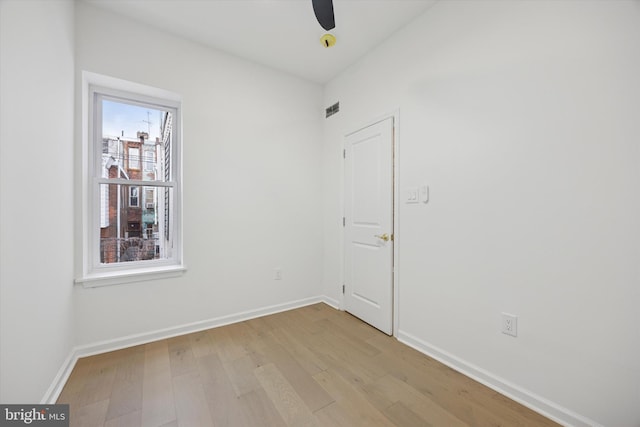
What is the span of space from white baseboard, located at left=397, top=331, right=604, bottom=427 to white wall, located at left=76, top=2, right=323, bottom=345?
1.59 meters

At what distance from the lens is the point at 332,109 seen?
322 cm

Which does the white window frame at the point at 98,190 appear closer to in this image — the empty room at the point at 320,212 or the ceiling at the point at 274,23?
the empty room at the point at 320,212

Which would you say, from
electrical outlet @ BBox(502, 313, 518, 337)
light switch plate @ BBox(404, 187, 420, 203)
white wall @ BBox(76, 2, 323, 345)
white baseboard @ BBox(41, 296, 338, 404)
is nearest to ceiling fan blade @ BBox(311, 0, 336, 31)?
light switch plate @ BBox(404, 187, 420, 203)

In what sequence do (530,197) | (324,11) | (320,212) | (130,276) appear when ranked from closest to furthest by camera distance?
(324,11), (530,197), (130,276), (320,212)

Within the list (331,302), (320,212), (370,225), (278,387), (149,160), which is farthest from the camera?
(320,212)

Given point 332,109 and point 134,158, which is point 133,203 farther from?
point 332,109

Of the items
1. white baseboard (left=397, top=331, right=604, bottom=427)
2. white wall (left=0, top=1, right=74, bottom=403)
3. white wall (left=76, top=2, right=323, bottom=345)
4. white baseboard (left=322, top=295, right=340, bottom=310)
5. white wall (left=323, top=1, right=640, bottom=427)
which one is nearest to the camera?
white wall (left=0, top=1, right=74, bottom=403)

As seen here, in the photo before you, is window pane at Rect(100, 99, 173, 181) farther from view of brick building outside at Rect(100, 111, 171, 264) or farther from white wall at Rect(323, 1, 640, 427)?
white wall at Rect(323, 1, 640, 427)

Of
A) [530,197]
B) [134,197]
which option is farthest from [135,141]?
[530,197]

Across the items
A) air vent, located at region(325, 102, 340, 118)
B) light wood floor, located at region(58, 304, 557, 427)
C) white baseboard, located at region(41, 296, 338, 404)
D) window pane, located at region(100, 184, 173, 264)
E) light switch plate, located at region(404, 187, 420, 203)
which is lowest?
light wood floor, located at region(58, 304, 557, 427)

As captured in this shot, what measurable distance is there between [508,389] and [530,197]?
1.21m

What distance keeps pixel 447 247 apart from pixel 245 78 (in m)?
2.65

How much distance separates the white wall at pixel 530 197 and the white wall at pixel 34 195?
2456 millimetres

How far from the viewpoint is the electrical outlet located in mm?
1591
